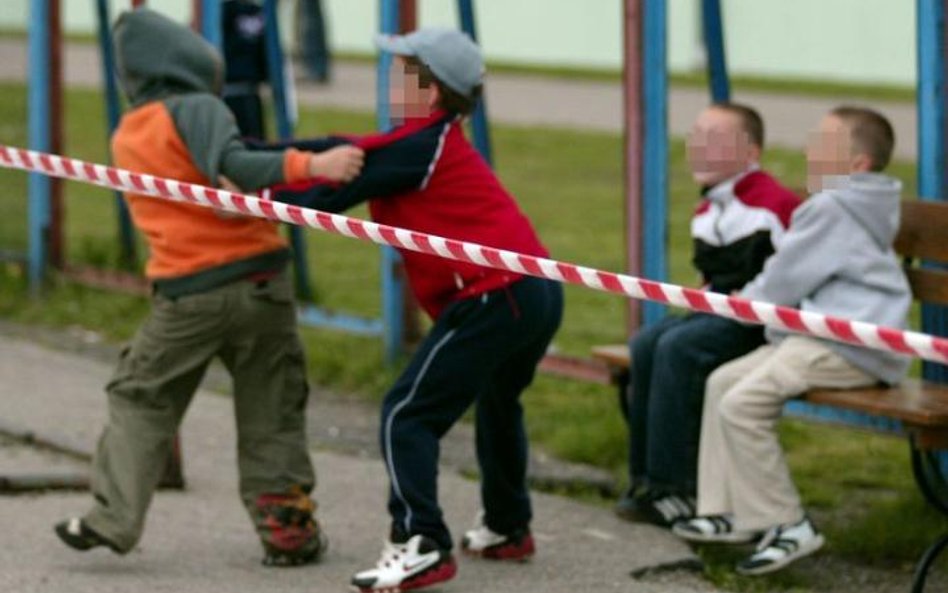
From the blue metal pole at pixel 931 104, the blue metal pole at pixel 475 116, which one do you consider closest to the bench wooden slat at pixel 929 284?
the blue metal pole at pixel 931 104

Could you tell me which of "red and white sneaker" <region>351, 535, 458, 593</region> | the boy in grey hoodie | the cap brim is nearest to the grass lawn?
the boy in grey hoodie

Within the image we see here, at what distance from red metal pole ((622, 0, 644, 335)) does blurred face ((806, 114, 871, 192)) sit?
1346 millimetres

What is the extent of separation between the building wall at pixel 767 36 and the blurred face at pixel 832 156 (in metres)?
9.36

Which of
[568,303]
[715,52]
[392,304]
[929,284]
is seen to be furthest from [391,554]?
[568,303]

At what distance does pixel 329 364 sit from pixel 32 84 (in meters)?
2.70

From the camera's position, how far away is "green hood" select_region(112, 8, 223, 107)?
6.28 m

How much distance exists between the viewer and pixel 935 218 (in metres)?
6.64

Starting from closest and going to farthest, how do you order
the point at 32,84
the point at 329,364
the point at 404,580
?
the point at 404,580, the point at 329,364, the point at 32,84

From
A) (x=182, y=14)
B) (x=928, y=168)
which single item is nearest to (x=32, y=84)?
(x=182, y=14)

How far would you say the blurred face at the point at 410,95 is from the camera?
19.7ft

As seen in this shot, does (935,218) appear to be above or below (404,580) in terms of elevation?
above

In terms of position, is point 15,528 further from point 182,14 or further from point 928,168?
point 182,14

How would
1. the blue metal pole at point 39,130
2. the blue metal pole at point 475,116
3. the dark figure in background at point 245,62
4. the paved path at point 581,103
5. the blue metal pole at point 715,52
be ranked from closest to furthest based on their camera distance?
the blue metal pole at point 715,52 → the blue metal pole at point 475,116 → the dark figure in background at point 245,62 → the blue metal pole at point 39,130 → the paved path at point 581,103

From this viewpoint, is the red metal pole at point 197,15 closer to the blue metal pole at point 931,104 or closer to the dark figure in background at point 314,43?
the blue metal pole at point 931,104
